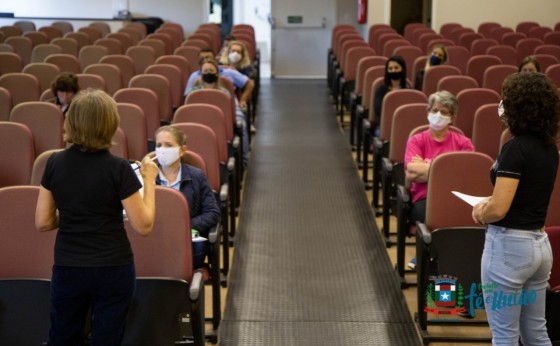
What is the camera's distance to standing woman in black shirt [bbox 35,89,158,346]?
2662 mm

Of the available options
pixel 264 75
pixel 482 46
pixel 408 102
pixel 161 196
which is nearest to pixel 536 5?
pixel 482 46

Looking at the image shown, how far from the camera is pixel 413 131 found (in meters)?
4.98

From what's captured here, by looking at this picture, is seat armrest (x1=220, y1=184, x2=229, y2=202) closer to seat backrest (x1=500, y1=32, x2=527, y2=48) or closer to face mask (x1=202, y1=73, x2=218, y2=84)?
face mask (x1=202, y1=73, x2=218, y2=84)

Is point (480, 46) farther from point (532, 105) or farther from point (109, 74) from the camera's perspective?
point (532, 105)

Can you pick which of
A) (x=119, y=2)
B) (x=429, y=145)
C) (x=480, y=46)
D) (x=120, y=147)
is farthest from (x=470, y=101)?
(x=119, y=2)

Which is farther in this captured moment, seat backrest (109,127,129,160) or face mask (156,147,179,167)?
seat backrest (109,127,129,160)

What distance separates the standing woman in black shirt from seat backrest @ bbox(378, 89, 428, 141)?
3583 millimetres

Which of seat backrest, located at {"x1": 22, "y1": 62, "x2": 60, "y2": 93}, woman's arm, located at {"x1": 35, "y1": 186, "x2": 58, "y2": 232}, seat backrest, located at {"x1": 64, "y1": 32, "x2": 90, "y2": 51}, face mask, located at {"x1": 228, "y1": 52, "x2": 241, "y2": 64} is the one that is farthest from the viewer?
seat backrest, located at {"x1": 64, "y1": 32, "x2": 90, "y2": 51}

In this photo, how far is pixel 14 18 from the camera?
14750mm

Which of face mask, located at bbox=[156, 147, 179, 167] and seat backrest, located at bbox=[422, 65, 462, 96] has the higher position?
seat backrest, located at bbox=[422, 65, 462, 96]

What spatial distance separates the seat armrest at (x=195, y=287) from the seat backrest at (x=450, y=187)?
1373 millimetres

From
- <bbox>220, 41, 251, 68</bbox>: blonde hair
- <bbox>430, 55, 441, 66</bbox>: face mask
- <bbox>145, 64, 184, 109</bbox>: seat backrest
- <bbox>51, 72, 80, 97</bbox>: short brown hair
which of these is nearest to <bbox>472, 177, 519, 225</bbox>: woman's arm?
<bbox>51, 72, 80, 97</bbox>: short brown hair

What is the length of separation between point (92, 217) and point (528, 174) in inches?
59.7

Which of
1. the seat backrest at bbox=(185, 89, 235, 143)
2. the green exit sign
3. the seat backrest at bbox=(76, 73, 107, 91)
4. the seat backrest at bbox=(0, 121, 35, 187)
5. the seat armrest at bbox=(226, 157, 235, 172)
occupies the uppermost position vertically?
the green exit sign
